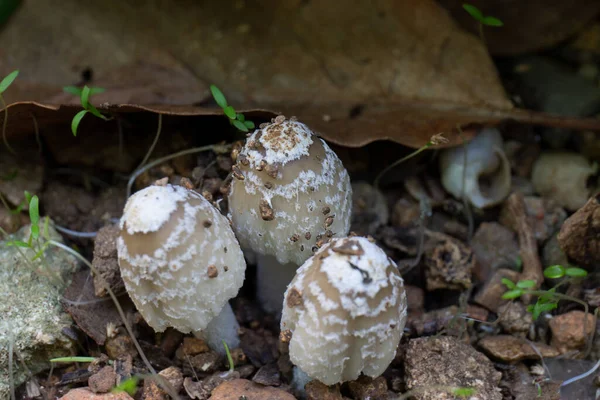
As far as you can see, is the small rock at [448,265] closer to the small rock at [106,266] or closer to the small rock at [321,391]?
the small rock at [321,391]

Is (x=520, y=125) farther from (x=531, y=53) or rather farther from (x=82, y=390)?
(x=82, y=390)

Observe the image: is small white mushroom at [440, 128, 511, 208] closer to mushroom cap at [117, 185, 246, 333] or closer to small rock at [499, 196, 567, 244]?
small rock at [499, 196, 567, 244]

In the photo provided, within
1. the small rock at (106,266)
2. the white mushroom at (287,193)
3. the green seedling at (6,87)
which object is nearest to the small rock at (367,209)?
the white mushroom at (287,193)

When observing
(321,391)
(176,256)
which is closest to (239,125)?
(176,256)

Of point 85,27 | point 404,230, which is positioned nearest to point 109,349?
point 404,230

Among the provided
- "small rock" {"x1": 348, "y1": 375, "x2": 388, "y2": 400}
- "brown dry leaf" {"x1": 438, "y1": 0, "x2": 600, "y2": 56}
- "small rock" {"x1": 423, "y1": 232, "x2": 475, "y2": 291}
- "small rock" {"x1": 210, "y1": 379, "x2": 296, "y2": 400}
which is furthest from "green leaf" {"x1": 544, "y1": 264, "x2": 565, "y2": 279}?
"brown dry leaf" {"x1": 438, "y1": 0, "x2": 600, "y2": 56}

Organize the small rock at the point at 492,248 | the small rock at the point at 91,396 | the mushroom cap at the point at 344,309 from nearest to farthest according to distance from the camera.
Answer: the mushroom cap at the point at 344,309 → the small rock at the point at 91,396 → the small rock at the point at 492,248

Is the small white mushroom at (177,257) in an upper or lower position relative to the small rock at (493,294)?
upper

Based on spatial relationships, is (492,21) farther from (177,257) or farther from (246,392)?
(246,392)
